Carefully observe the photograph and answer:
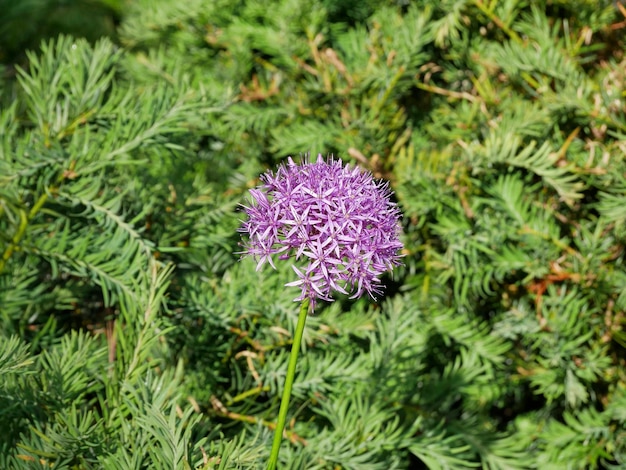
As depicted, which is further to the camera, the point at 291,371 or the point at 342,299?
the point at 342,299

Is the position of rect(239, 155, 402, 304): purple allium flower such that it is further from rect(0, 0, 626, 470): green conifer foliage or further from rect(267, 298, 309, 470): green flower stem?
rect(0, 0, 626, 470): green conifer foliage

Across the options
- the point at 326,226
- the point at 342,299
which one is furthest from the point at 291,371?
the point at 342,299

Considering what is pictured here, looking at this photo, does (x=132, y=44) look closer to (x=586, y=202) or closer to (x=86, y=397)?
(x=86, y=397)

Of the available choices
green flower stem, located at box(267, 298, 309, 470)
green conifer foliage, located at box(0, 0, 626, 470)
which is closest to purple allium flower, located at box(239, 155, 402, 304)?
green flower stem, located at box(267, 298, 309, 470)

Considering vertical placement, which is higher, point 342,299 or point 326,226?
point 326,226

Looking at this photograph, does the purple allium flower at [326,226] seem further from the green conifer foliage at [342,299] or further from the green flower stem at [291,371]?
the green conifer foliage at [342,299]

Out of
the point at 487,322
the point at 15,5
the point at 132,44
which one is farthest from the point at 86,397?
the point at 15,5

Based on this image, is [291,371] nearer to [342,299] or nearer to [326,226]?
[326,226]
